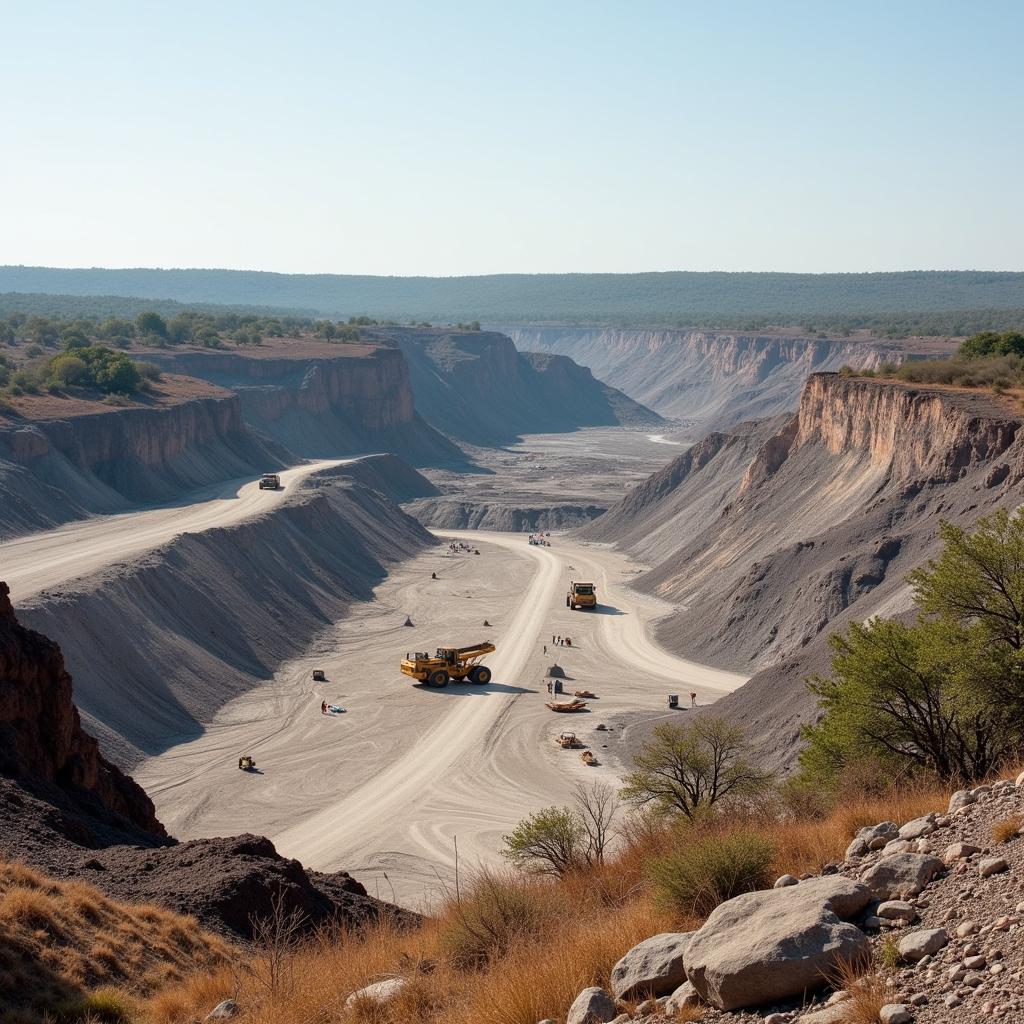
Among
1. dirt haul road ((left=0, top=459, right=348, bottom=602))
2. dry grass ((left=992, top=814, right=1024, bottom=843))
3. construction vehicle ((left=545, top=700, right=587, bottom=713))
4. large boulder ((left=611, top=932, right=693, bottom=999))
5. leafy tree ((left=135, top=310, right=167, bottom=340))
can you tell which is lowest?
construction vehicle ((left=545, top=700, right=587, bottom=713))

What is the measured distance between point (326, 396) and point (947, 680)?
105 m

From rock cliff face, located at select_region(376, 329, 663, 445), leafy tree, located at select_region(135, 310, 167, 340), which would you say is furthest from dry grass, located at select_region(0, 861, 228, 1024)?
rock cliff face, located at select_region(376, 329, 663, 445)

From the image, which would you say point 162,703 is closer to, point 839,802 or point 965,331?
point 839,802

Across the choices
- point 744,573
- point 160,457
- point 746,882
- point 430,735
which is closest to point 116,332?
point 160,457

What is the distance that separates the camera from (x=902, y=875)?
981cm

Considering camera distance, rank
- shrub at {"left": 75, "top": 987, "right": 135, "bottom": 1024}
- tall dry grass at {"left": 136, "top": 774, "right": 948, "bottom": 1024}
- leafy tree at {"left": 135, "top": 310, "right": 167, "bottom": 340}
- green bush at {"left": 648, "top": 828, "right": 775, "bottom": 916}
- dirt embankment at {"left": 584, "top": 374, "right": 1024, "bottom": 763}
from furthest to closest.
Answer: leafy tree at {"left": 135, "top": 310, "right": 167, "bottom": 340} < dirt embankment at {"left": 584, "top": 374, "right": 1024, "bottom": 763} < shrub at {"left": 75, "top": 987, "right": 135, "bottom": 1024} < green bush at {"left": 648, "top": 828, "right": 775, "bottom": 916} < tall dry grass at {"left": 136, "top": 774, "right": 948, "bottom": 1024}

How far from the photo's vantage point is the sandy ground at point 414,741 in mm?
32906

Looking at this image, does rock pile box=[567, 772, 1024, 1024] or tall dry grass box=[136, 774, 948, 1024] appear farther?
tall dry grass box=[136, 774, 948, 1024]

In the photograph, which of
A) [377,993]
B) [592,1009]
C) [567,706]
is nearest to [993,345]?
[567,706]

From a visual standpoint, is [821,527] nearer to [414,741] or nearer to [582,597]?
[582,597]

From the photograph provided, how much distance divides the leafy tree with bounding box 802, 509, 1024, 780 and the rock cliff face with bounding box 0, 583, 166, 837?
13161 mm

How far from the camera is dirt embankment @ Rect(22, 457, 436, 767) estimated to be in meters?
41.2

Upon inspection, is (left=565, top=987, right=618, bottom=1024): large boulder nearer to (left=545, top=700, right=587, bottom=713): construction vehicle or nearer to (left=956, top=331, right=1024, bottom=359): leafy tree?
(left=545, top=700, right=587, bottom=713): construction vehicle

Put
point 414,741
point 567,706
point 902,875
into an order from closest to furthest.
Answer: point 902,875
point 414,741
point 567,706
